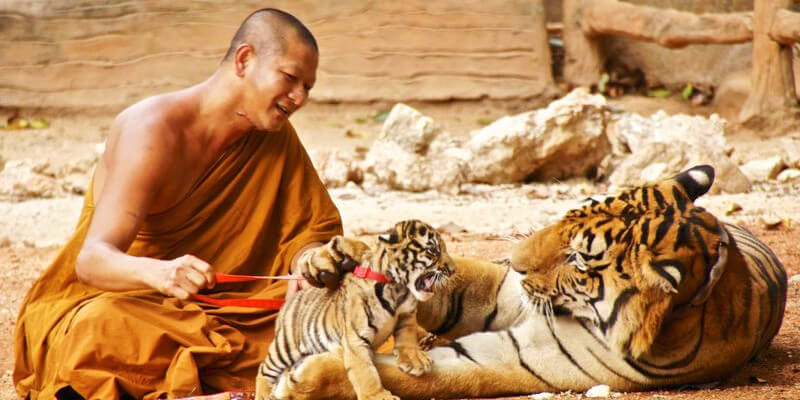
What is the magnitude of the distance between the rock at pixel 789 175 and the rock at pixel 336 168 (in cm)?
355

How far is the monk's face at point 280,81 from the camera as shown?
3959mm

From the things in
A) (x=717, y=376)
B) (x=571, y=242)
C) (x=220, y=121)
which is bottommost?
(x=717, y=376)

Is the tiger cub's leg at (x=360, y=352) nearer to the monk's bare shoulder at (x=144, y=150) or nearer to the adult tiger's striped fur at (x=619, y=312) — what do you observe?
the adult tiger's striped fur at (x=619, y=312)

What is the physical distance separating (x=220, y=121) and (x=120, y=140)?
434 mm

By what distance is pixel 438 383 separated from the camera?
3.56 metres

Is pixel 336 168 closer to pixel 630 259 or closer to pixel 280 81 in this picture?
pixel 280 81

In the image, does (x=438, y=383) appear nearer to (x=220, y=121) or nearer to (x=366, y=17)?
(x=220, y=121)

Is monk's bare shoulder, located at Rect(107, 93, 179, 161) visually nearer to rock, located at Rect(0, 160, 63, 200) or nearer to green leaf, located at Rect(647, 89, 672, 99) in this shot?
rock, located at Rect(0, 160, 63, 200)

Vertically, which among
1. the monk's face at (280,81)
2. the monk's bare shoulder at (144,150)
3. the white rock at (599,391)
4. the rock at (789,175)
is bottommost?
the rock at (789,175)

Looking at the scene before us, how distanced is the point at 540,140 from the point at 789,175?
2.10 meters

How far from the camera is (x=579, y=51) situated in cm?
1159

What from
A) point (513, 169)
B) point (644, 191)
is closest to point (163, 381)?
point (644, 191)

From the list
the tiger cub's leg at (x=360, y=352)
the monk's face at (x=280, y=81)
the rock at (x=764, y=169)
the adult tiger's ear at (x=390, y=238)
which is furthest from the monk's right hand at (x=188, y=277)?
the rock at (x=764, y=169)

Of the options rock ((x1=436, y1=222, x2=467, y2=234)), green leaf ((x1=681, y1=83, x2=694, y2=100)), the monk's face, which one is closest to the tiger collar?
the monk's face
